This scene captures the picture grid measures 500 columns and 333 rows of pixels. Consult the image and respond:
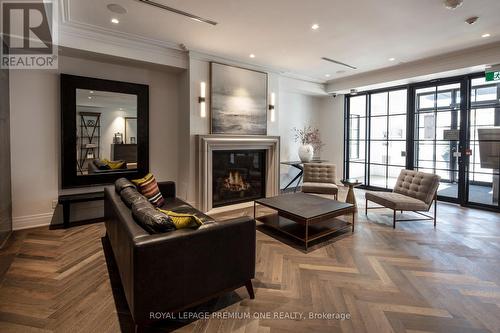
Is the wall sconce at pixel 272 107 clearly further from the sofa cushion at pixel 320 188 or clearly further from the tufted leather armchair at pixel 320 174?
the sofa cushion at pixel 320 188

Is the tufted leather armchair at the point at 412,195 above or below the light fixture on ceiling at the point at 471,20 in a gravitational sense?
below

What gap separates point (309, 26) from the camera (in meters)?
3.42

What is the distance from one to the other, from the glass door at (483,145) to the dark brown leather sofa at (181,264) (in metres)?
4.95

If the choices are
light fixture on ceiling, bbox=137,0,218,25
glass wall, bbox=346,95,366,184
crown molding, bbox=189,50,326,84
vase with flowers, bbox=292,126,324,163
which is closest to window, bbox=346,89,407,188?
glass wall, bbox=346,95,366,184

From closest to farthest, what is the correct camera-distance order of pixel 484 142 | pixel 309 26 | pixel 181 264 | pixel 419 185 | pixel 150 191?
pixel 181 264, pixel 150 191, pixel 309 26, pixel 419 185, pixel 484 142

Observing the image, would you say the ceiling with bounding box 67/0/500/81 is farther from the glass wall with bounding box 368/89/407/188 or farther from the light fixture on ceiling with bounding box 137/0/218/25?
the glass wall with bounding box 368/89/407/188

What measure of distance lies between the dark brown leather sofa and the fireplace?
2696mm

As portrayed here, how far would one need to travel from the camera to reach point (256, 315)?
1.93 meters

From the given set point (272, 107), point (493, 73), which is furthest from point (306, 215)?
point (493, 73)

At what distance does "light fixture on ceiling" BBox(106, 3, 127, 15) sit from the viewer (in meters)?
2.91

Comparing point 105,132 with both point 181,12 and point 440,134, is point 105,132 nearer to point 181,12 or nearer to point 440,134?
point 181,12

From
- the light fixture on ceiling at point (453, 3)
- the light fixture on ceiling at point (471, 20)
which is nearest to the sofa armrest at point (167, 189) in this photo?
the light fixture on ceiling at point (453, 3)

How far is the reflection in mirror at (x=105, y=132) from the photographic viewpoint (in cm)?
389

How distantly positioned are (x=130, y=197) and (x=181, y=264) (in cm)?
96
